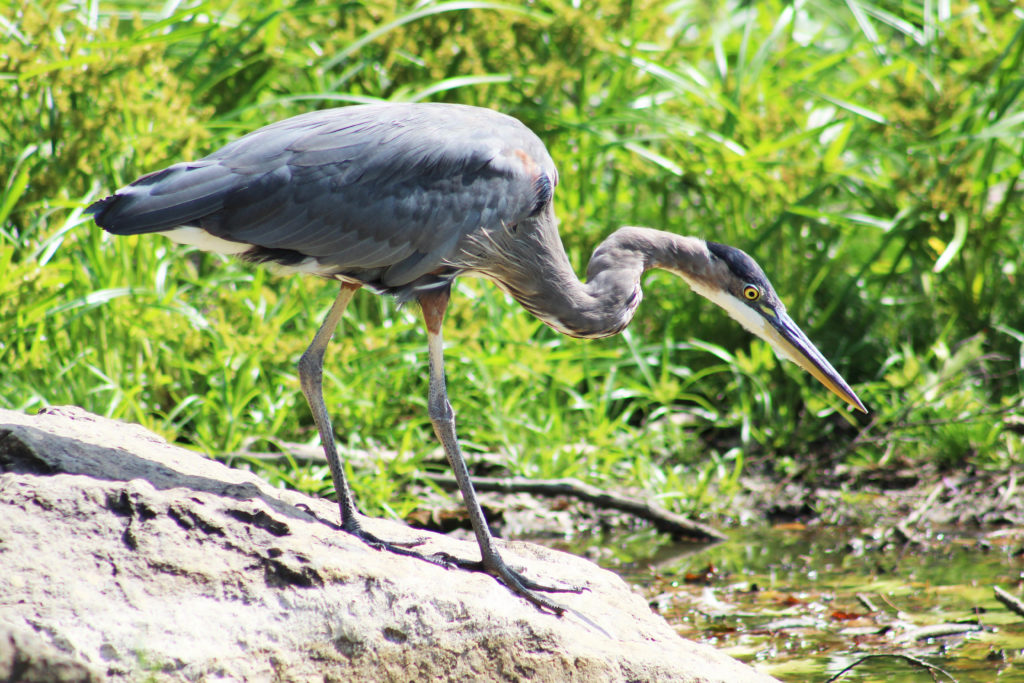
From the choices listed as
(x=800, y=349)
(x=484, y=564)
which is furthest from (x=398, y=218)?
(x=800, y=349)

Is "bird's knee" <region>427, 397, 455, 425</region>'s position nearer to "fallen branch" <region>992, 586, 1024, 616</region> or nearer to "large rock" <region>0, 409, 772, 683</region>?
"large rock" <region>0, 409, 772, 683</region>

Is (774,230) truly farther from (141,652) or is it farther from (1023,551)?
(141,652)

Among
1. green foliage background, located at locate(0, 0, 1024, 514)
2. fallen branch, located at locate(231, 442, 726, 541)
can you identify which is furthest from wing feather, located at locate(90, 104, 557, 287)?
fallen branch, located at locate(231, 442, 726, 541)

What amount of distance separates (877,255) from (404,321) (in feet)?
9.04

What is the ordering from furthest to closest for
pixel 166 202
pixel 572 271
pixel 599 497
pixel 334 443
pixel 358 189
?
pixel 599 497
pixel 572 271
pixel 334 443
pixel 358 189
pixel 166 202

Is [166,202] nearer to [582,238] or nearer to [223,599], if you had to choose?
[223,599]

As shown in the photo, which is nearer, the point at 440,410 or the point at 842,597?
the point at 440,410

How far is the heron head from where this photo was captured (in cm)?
425

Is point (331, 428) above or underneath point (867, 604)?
above

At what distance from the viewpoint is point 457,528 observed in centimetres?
530

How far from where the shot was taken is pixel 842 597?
456 centimetres

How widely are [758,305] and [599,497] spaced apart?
4.65ft

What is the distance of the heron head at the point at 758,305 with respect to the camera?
4254 millimetres

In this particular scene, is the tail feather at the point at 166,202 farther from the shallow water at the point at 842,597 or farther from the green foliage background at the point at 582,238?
the shallow water at the point at 842,597
